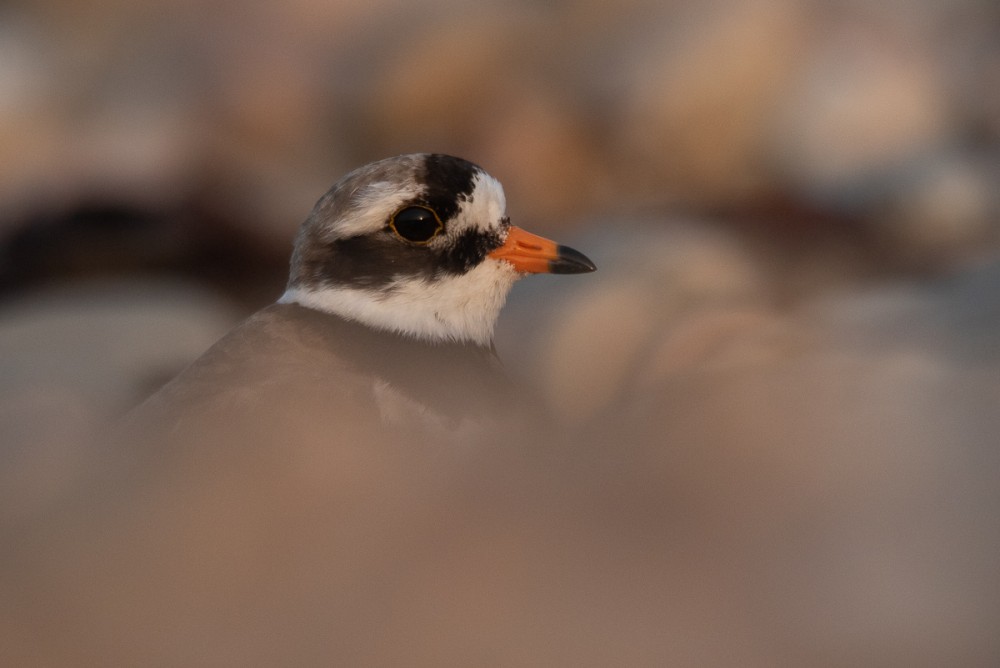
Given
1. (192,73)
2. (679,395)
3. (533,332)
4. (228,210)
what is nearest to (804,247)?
(533,332)

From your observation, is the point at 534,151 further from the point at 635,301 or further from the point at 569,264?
the point at 569,264

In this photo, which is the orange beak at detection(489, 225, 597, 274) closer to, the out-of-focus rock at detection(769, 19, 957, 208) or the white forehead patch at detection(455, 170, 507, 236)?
the white forehead patch at detection(455, 170, 507, 236)

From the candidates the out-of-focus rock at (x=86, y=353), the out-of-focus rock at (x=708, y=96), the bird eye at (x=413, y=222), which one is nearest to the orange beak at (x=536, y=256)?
the bird eye at (x=413, y=222)

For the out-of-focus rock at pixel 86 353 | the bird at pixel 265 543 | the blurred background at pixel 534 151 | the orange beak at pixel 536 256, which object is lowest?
the bird at pixel 265 543

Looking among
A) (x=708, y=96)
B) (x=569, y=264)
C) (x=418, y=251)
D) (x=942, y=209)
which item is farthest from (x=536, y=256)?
(x=708, y=96)

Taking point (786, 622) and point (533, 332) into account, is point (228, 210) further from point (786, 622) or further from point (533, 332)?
point (786, 622)

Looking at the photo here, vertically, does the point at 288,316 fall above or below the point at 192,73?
below

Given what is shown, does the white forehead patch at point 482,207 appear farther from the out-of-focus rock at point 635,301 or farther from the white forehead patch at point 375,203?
the out-of-focus rock at point 635,301

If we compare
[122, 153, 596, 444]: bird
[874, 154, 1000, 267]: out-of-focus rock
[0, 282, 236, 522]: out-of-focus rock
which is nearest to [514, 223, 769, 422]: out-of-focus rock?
[122, 153, 596, 444]: bird
